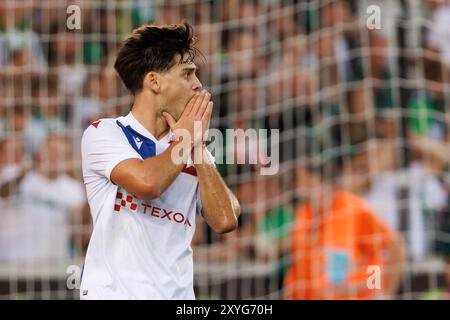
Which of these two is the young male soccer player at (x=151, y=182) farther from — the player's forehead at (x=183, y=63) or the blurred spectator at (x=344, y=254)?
the blurred spectator at (x=344, y=254)

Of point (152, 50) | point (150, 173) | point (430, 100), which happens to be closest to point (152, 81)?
point (152, 50)

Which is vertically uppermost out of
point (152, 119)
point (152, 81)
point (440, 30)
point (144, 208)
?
point (440, 30)

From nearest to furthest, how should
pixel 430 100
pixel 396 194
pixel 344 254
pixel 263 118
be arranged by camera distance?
pixel 344 254 → pixel 396 194 → pixel 263 118 → pixel 430 100

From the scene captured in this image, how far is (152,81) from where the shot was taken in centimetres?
409

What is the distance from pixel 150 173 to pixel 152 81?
0.51 metres

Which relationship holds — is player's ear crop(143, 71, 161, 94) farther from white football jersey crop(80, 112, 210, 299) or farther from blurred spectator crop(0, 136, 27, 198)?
blurred spectator crop(0, 136, 27, 198)

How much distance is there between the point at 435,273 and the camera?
266 inches

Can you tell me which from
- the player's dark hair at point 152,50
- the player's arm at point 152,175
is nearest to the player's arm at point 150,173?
the player's arm at point 152,175

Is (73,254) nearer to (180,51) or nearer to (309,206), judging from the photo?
(309,206)

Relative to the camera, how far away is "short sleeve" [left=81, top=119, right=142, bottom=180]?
388 cm

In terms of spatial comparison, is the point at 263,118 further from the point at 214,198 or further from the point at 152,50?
the point at 214,198

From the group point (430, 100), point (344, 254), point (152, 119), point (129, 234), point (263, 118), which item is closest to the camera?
point (129, 234)

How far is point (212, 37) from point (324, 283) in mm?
2167

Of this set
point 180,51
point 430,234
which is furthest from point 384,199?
point 180,51
